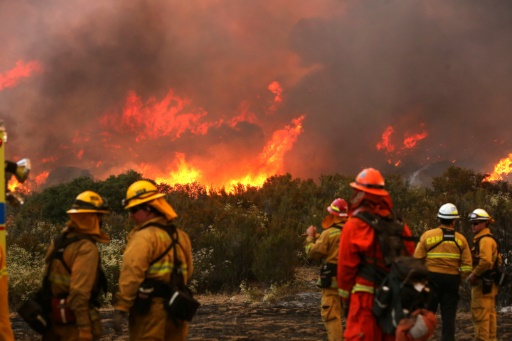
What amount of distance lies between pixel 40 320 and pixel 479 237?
5.93 metres

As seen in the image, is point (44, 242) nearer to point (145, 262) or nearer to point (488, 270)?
point (488, 270)

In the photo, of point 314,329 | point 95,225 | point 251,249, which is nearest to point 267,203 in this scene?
point 251,249

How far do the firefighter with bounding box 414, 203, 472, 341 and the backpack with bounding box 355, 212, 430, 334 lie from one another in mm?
3771

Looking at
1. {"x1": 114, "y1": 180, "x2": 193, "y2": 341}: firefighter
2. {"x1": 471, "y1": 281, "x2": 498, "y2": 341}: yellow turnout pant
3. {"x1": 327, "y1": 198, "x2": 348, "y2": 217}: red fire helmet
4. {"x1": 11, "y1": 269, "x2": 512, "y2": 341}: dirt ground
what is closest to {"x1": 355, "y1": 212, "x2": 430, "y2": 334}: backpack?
{"x1": 114, "y1": 180, "x2": 193, "y2": 341}: firefighter

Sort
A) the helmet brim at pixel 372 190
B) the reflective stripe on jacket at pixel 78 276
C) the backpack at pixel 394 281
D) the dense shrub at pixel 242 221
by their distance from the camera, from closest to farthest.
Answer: the backpack at pixel 394 281 < the helmet brim at pixel 372 190 < the reflective stripe on jacket at pixel 78 276 < the dense shrub at pixel 242 221

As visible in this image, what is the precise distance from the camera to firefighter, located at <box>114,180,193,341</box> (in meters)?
5.25

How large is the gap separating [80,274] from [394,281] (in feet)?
7.57

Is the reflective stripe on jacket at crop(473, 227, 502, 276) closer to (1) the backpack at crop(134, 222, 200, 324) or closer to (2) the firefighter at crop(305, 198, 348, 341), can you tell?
(2) the firefighter at crop(305, 198, 348, 341)

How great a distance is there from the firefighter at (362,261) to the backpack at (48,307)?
201 centimetres

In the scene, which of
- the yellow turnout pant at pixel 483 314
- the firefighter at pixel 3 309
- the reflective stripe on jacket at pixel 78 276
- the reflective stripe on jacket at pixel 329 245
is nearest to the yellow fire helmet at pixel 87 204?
the reflective stripe on jacket at pixel 78 276

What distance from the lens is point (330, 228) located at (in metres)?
8.55

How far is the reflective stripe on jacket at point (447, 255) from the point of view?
8.70m

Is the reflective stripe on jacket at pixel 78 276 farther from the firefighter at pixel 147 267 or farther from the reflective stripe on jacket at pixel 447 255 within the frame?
the reflective stripe on jacket at pixel 447 255

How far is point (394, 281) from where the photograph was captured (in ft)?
16.0
